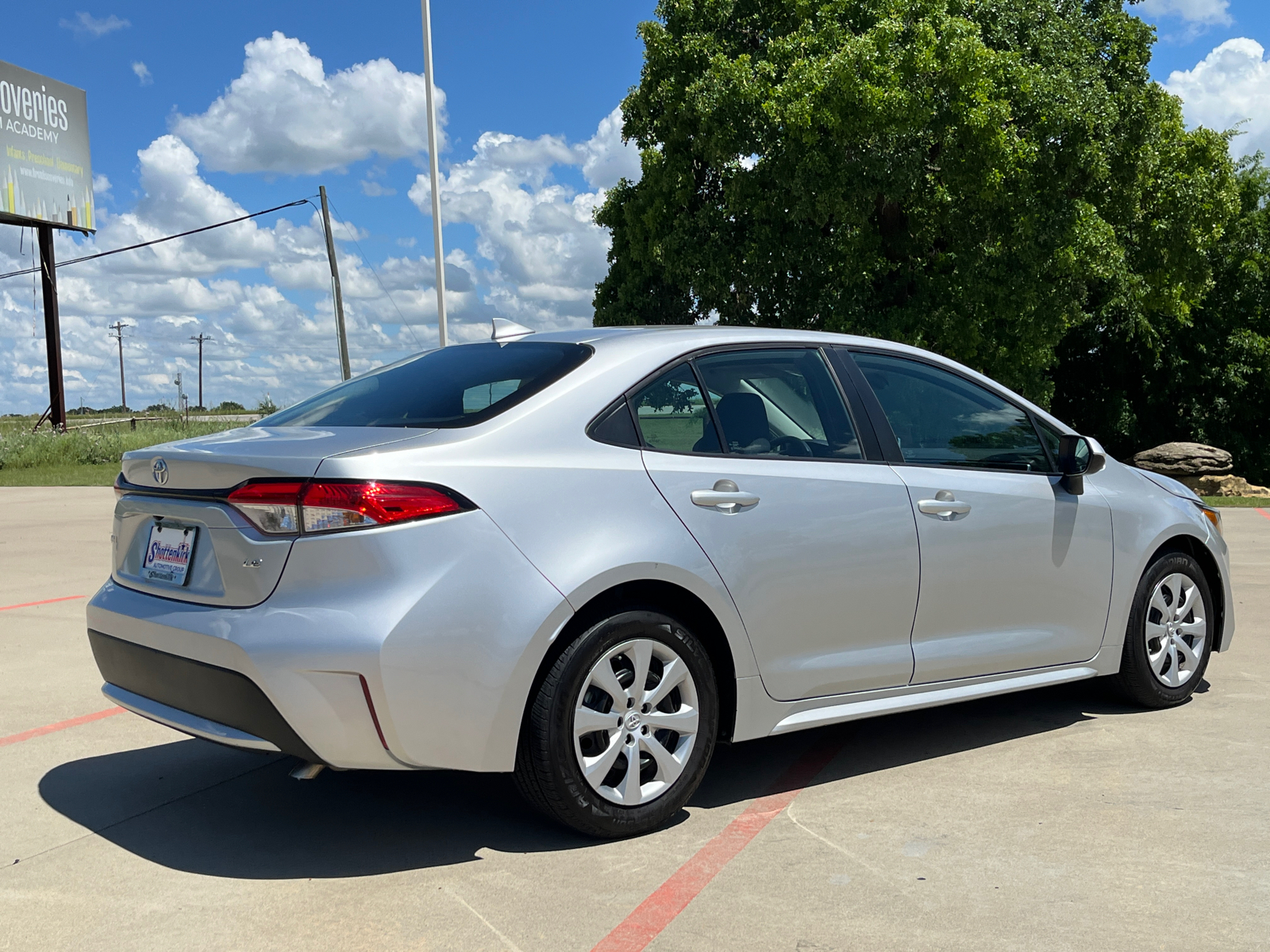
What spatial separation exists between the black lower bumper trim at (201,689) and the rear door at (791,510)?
4.58 ft

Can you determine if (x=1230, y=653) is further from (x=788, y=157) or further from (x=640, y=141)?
(x=640, y=141)

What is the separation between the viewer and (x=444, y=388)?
427 cm

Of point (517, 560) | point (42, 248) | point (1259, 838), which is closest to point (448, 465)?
point (517, 560)

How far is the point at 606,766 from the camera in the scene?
3.81 m

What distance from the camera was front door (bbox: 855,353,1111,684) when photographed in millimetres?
4660

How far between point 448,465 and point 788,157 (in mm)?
18106

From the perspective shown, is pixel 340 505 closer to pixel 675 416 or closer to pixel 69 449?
pixel 675 416

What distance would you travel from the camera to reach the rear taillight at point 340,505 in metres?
3.50

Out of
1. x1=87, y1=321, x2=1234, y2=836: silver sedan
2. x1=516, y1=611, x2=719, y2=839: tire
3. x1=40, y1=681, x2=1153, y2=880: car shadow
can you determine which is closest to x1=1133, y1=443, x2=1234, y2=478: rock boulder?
x1=40, y1=681, x2=1153, y2=880: car shadow

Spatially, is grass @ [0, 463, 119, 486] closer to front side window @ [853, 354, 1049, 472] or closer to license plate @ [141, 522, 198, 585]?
license plate @ [141, 522, 198, 585]

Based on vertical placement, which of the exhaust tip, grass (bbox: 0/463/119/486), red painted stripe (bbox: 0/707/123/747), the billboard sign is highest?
the billboard sign

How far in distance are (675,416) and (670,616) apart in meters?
0.71

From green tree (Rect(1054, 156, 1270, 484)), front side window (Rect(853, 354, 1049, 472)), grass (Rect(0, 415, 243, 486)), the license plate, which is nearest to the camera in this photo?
the license plate

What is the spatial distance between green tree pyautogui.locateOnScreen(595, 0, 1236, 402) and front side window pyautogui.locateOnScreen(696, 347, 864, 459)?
51.8 ft
